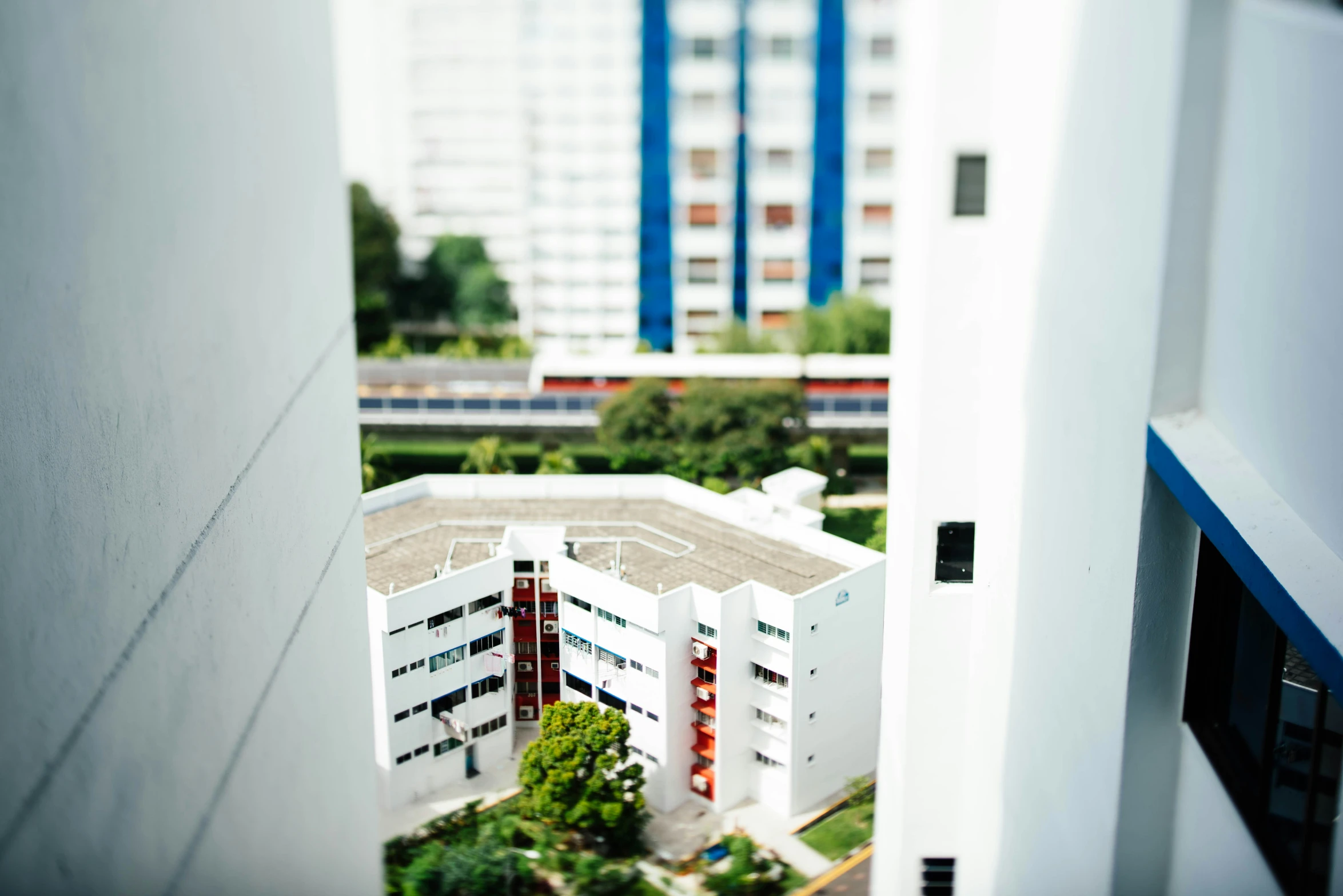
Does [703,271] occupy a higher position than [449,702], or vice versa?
[703,271]

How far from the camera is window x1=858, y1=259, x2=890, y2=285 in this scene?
10.0m

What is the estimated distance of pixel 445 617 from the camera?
16.3 feet

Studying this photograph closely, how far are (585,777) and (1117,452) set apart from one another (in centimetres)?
396

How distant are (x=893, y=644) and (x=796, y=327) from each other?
7613mm

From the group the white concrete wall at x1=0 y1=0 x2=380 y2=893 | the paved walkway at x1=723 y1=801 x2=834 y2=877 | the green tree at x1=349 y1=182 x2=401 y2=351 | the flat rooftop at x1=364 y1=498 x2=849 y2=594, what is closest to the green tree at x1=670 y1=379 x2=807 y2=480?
the flat rooftop at x1=364 y1=498 x2=849 y2=594

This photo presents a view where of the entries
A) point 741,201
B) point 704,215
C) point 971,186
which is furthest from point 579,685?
point 741,201

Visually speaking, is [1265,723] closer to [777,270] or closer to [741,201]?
[777,270]

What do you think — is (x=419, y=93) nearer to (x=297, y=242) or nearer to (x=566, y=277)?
(x=566, y=277)

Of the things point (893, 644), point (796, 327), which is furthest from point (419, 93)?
point (893, 644)

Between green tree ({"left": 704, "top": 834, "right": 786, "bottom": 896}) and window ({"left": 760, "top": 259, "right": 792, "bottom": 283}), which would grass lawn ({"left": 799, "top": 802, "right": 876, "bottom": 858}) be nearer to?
green tree ({"left": 704, "top": 834, "right": 786, "bottom": 896})

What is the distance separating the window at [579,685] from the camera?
5305mm

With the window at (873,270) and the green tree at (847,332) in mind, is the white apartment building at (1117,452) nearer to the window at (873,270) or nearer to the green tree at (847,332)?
the green tree at (847,332)

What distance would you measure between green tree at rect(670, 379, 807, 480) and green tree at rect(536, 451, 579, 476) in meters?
0.59

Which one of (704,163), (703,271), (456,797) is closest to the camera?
(456,797)
